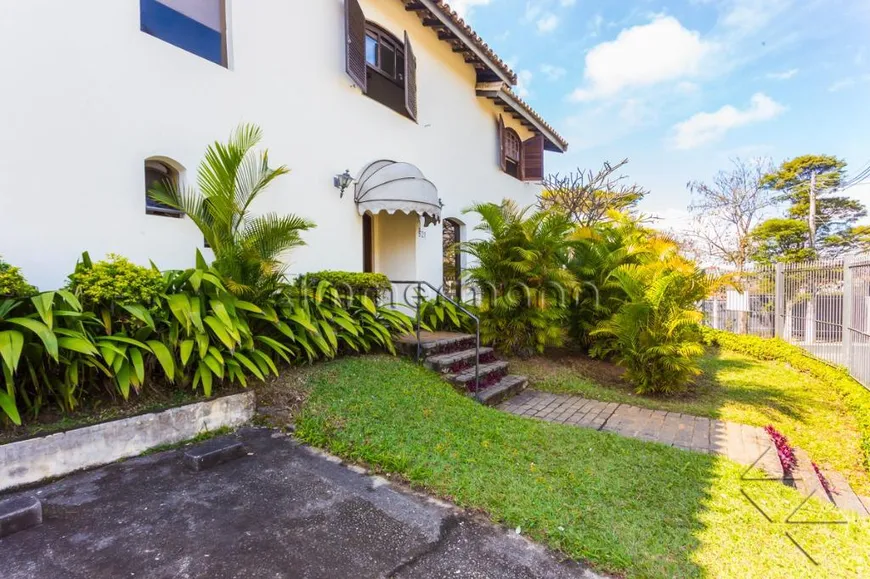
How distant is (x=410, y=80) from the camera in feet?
33.2

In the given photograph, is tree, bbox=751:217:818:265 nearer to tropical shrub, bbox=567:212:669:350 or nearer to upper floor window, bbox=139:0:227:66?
tropical shrub, bbox=567:212:669:350

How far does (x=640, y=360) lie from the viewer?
803 centimetres

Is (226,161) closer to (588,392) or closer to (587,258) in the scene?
(588,392)

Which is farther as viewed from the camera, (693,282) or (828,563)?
(693,282)

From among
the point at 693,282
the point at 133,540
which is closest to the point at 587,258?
the point at 693,282

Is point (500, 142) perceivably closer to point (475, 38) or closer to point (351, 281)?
point (475, 38)

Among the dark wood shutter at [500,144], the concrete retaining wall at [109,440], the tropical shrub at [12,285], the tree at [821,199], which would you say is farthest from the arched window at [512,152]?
the tree at [821,199]

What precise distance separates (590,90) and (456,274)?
13.9 metres

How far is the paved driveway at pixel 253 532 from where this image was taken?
2.66 meters

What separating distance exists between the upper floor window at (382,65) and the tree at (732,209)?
2105cm

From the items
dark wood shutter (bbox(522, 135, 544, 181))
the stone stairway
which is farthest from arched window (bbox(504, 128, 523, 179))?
the stone stairway

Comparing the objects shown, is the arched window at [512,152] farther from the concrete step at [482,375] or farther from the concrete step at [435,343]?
the concrete step at [482,375]

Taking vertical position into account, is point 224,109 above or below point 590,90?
below

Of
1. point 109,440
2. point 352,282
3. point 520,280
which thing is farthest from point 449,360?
point 109,440
